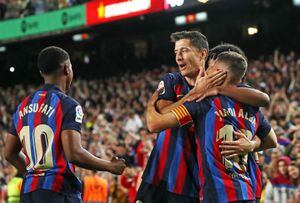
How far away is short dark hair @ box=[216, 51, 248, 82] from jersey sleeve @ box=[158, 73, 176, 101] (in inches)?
19.5

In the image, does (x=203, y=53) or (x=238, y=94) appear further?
(x=203, y=53)

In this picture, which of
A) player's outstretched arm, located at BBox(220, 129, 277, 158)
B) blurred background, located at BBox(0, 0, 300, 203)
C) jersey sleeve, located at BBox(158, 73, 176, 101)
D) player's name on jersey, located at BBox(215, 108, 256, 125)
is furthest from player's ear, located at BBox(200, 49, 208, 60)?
blurred background, located at BBox(0, 0, 300, 203)

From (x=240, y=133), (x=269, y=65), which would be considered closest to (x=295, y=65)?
(x=269, y=65)

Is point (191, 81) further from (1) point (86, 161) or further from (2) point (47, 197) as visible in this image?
(2) point (47, 197)

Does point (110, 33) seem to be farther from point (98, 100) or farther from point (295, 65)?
point (295, 65)

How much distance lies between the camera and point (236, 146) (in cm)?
468

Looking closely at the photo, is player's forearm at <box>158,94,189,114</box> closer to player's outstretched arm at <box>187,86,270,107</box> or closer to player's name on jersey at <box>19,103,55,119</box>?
player's outstretched arm at <box>187,86,270,107</box>

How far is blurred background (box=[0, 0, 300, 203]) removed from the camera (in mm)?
13547

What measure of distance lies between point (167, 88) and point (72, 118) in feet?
2.44

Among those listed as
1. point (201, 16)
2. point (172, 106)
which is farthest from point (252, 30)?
point (172, 106)

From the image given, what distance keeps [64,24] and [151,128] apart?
57.2ft

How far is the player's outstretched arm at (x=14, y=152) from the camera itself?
533 centimetres

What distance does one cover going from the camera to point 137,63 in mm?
23891

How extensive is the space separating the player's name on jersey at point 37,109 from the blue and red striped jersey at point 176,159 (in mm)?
812
